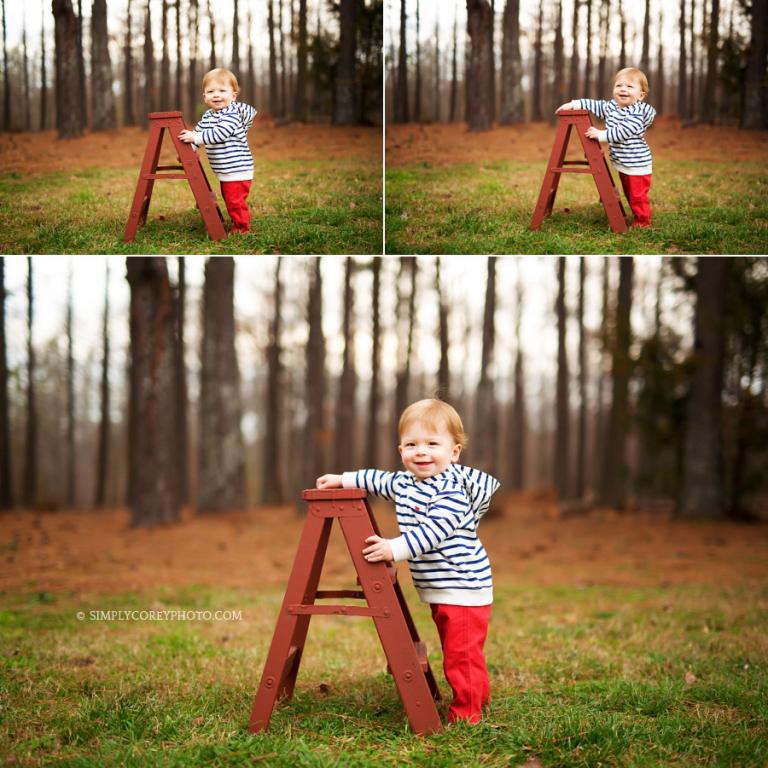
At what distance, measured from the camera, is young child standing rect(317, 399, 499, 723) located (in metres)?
4.39

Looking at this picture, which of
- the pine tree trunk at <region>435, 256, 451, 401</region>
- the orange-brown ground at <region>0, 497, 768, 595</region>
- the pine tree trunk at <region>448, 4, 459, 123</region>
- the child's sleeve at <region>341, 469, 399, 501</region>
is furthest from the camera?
the pine tree trunk at <region>435, 256, 451, 401</region>

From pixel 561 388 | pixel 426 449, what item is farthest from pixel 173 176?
pixel 561 388

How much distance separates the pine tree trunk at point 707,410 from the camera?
46.8ft

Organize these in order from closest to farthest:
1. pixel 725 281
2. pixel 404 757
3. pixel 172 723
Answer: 1. pixel 404 757
2. pixel 172 723
3. pixel 725 281

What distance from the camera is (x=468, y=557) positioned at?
175 inches

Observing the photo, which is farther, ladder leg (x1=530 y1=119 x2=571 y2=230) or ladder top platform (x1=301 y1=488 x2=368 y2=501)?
ladder leg (x1=530 y1=119 x2=571 y2=230)

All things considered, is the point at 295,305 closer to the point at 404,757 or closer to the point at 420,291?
the point at 420,291

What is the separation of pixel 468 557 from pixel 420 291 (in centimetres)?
1639

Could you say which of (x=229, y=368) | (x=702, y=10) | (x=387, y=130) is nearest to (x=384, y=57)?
(x=387, y=130)

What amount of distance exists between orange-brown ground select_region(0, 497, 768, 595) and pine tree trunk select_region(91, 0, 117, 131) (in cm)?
474

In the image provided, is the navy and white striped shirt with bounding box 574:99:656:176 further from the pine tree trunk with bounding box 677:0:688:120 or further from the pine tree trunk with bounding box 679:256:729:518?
the pine tree trunk with bounding box 679:256:729:518

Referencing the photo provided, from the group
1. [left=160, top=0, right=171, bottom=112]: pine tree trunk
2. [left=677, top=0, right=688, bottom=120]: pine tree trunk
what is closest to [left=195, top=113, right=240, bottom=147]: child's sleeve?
[left=160, top=0, right=171, bottom=112]: pine tree trunk

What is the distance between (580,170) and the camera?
7336mm

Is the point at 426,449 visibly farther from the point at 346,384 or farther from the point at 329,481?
the point at 346,384
